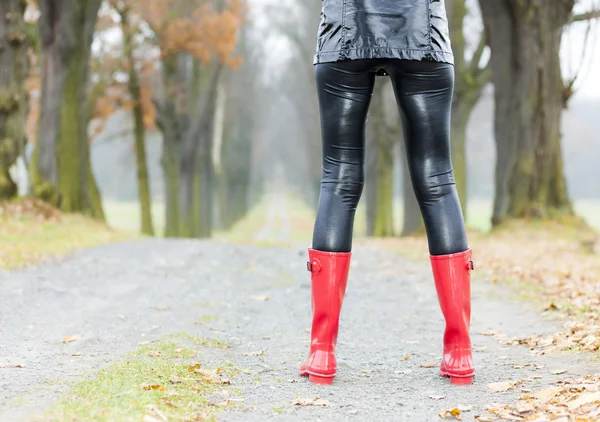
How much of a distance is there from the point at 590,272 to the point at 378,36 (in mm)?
4156

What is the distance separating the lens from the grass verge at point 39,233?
7.62m

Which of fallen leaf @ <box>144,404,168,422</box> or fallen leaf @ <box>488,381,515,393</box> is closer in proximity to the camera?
fallen leaf @ <box>144,404,168,422</box>

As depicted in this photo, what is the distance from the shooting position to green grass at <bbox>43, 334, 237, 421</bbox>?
97.0 inches

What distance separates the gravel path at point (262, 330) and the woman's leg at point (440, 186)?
30 cm

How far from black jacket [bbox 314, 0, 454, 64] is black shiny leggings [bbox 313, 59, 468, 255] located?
0.23ft

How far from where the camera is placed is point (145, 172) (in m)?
20.9

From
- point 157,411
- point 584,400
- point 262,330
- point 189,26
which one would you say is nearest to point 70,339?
point 262,330

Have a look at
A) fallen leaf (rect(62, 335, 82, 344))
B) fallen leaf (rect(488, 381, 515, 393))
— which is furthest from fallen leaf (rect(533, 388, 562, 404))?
fallen leaf (rect(62, 335, 82, 344))

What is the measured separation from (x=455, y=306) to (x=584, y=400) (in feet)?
2.46

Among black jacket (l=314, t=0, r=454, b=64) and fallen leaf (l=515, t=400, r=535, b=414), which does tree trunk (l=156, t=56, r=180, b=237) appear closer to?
black jacket (l=314, t=0, r=454, b=64)

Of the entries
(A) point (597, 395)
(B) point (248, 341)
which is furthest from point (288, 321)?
(A) point (597, 395)

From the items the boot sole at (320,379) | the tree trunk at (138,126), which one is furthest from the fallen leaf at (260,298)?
the tree trunk at (138,126)

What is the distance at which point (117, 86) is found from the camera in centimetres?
2080

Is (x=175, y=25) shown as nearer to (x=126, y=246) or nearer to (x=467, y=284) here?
(x=126, y=246)
